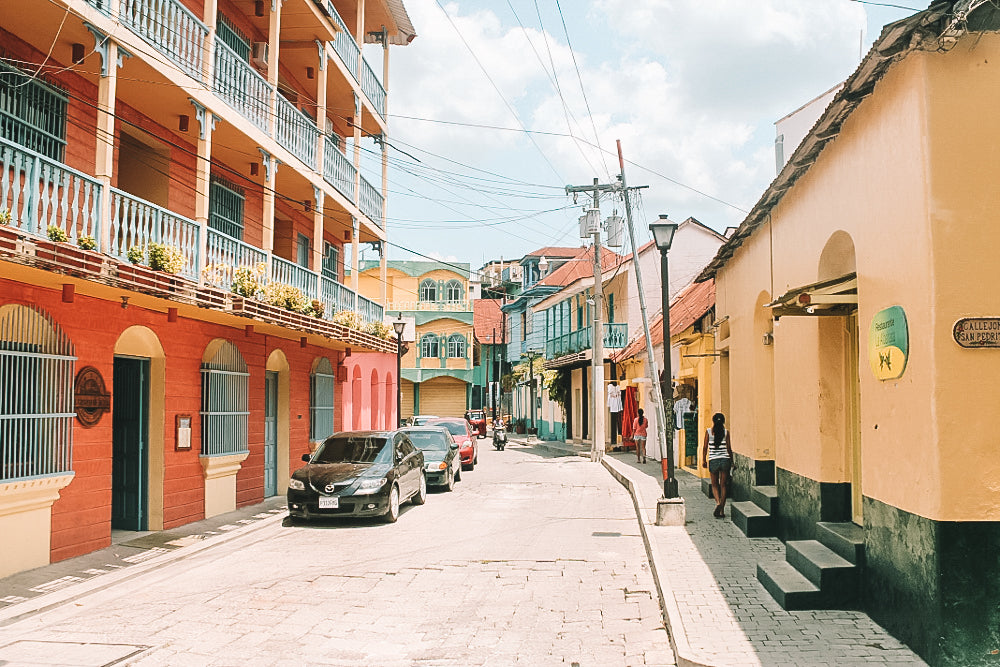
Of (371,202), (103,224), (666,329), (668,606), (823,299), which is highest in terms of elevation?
(371,202)

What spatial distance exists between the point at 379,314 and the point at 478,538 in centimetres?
1253

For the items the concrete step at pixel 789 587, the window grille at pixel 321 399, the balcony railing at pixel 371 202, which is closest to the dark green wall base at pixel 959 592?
the concrete step at pixel 789 587

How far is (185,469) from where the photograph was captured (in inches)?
524

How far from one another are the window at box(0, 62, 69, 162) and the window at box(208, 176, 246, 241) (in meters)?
4.55

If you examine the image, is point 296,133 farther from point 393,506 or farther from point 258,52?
point 393,506

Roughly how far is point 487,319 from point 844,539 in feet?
199

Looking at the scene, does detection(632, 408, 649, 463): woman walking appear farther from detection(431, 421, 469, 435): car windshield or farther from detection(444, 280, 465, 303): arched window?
detection(444, 280, 465, 303): arched window

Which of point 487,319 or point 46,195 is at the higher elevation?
point 487,319

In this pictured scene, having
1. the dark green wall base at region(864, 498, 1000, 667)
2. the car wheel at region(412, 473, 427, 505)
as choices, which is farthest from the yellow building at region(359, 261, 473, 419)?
the dark green wall base at region(864, 498, 1000, 667)

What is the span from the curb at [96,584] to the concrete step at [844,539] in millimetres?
7625

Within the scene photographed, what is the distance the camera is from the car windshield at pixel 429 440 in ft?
64.7

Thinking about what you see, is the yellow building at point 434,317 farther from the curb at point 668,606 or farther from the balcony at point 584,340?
the curb at point 668,606

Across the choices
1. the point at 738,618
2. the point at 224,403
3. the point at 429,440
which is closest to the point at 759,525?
the point at 738,618

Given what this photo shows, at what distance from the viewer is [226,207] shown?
16625mm
